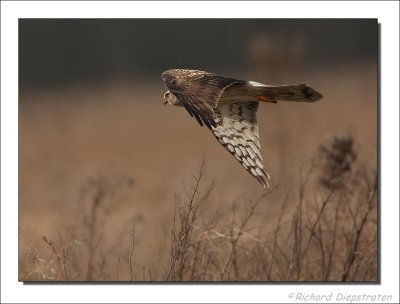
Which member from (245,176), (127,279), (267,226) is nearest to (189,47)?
(245,176)

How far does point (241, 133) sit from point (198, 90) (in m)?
A: 0.51

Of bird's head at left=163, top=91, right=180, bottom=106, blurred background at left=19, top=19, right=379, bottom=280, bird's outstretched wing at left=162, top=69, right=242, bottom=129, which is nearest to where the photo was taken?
bird's outstretched wing at left=162, top=69, right=242, bottom=129

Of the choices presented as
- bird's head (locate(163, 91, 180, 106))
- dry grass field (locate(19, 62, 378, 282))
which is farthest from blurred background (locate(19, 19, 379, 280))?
bird's head (locate(163, 91, 180, 106))

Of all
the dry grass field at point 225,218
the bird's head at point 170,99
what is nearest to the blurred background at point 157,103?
the dry grass field at point 225,218

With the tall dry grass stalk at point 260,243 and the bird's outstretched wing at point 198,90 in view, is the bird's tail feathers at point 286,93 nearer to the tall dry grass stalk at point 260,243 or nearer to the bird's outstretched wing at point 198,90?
the bird's outstretched wing at point 198,90

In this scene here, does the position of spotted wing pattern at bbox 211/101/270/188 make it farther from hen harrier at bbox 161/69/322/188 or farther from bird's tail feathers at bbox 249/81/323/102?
bird's tail feathers at bbox 249/81/323/102

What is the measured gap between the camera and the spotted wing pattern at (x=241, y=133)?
5410mm

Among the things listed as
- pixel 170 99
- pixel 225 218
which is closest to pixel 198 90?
pixel 170 99

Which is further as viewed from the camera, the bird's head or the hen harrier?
the bird's head

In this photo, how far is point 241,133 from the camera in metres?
5.50

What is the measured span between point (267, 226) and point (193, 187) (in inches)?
61.5

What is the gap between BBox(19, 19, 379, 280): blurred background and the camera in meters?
9.66

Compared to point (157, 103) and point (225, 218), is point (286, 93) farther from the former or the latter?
point (157, 103)

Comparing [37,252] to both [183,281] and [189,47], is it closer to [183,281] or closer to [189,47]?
[183,281]
